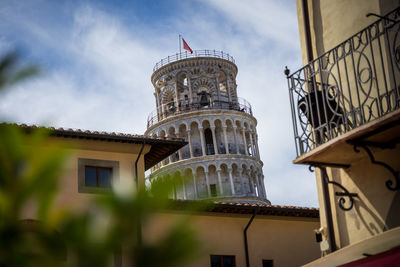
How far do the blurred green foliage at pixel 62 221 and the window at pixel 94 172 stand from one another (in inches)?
633

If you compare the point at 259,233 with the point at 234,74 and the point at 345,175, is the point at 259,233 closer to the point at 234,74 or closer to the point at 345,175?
the point at 345,175

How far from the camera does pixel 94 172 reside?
18281 millimetres

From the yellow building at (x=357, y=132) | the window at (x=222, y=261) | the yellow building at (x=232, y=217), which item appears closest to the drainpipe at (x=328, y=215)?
the yellow building at (x=357, y=132)

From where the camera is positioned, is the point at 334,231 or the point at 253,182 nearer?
the point at 334,231

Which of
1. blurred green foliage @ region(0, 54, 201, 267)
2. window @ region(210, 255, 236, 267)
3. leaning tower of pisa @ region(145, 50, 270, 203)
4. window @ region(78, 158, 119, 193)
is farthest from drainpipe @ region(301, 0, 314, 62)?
leaning tower of pisa @ region(145, 50, 270, 203)

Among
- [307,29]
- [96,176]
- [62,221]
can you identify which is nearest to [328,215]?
[307,29]

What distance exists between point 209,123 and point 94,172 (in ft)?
183

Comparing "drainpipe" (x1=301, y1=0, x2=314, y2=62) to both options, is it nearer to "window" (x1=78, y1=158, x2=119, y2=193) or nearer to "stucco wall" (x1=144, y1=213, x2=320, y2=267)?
"window" (x1=78, y1=158, x2=119, y2=193)

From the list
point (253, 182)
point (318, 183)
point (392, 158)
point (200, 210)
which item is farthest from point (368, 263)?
point (253, 182)

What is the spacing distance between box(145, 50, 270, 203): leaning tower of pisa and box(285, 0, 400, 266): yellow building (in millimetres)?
62397

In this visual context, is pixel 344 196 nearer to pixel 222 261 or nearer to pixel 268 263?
pixel 222 261

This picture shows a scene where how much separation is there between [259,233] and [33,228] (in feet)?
59.9

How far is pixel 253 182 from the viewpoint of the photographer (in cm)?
7494

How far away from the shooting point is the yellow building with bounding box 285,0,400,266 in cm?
749
